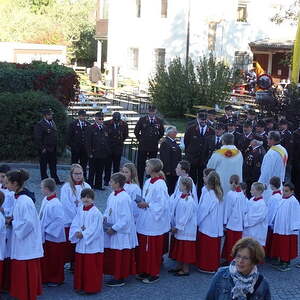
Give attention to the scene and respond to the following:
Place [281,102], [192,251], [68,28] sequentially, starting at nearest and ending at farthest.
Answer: [192,251], [281,102], [68,28]

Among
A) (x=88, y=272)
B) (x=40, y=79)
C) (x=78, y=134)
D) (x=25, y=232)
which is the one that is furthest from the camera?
(x=40, y=79)

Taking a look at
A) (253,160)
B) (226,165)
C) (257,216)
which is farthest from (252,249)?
(253,160)

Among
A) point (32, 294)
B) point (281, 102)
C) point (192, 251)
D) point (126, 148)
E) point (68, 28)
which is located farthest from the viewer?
point (68, 28)

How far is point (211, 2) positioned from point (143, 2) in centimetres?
437

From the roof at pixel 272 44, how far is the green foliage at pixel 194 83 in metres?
14.0

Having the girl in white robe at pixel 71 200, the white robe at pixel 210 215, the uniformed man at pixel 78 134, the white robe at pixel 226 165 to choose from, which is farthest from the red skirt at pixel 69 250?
the uniformed man at pixel 78 134

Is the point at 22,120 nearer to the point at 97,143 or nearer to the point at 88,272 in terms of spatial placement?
the point at 97,143

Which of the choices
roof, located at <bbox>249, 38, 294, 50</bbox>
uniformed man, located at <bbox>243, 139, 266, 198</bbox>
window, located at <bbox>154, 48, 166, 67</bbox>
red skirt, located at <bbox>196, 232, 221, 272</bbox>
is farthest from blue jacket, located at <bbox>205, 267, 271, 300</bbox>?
roof, located at <bbox>249, 38, 294, 50</bbox>

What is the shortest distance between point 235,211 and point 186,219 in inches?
34.2

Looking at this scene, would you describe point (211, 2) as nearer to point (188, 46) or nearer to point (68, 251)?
point (188, 46)

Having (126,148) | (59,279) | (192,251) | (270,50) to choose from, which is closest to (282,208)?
(192,251)

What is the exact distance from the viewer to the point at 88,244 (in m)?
7.37

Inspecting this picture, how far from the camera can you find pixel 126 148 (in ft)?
58.4

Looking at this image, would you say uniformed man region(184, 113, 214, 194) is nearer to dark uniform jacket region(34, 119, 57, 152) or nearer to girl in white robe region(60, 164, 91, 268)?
dark uniform jacket region(34, 119, 57, 152)
